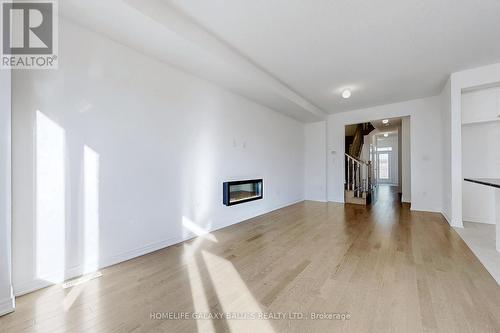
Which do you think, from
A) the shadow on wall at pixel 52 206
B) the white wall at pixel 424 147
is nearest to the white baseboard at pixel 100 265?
the shadow on wall at pixel 52 206

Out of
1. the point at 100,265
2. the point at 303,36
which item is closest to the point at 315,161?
the point at 303,36

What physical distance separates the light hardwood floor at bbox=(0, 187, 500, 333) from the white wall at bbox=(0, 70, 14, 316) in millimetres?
156

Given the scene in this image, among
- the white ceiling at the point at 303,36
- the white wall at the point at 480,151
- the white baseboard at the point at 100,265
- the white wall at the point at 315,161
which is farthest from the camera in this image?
the white wall at the point at 315,161

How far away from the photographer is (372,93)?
4.83m

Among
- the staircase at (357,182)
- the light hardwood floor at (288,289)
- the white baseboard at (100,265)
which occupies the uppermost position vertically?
the staircase at (357,182)

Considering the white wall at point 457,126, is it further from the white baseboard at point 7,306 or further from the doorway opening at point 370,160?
the white baseboard at point 7,306

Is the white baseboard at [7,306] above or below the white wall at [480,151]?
below

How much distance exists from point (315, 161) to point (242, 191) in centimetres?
341

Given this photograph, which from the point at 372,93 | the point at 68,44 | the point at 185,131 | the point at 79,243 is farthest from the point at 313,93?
the point at 79,243

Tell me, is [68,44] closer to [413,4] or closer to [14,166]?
[14,166]

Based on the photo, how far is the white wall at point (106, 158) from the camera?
193cm

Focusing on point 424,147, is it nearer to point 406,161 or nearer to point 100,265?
point 406,161

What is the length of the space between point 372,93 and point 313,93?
4.39 feet

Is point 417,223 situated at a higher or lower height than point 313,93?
lower
